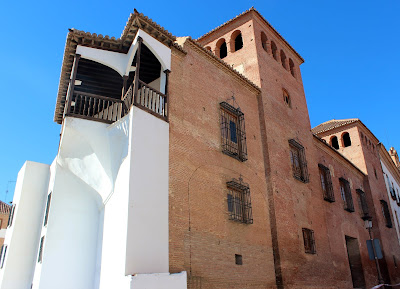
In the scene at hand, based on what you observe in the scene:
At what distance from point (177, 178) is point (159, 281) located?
8.55ft

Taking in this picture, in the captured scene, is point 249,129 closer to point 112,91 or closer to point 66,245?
point 112,91

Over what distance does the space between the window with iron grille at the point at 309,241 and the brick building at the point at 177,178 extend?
0.13 ft

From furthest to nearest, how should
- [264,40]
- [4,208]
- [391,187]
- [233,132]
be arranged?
[391,187]
[4,208]
[264,40]
[233,132]

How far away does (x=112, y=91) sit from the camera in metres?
11.5

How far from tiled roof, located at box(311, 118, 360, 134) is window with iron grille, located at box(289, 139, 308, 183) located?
34.7 ft

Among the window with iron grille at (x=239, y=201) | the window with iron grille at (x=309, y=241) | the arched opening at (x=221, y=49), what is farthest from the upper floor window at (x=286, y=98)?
the window with iron grille at (x=239, y=201)

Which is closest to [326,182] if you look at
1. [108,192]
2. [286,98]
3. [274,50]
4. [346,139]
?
[286,98]

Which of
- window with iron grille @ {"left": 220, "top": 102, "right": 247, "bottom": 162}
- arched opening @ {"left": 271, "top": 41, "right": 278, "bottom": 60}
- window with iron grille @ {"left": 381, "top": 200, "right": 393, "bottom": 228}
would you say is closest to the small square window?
window with iron grille @ {"left": 220, "top": 102, "right": 247, "bottom": 162}

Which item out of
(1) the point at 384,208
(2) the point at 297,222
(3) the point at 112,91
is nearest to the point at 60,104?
(3) the point at 112,91

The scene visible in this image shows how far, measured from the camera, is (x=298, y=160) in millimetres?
14594

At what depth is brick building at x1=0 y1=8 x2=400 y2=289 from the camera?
314 inches

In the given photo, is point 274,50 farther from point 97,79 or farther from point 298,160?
point 97,79

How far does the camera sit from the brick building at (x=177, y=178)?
799 cm

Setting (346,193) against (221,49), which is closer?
(221,49)
